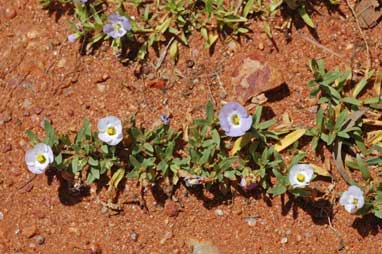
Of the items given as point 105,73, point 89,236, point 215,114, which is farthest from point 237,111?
point 89,236

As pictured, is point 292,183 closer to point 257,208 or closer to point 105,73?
point 257,208

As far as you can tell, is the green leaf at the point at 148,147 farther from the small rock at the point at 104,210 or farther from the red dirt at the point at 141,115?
the small rock at the point at 104,210

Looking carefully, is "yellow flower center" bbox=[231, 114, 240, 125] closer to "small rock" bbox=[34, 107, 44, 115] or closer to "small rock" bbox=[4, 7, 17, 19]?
"small rock" bbox=[34, 107, 44, 115]

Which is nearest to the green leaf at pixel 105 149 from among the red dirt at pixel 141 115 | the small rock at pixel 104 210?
the red dirt at pixel 141 115

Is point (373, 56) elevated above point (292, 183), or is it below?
above

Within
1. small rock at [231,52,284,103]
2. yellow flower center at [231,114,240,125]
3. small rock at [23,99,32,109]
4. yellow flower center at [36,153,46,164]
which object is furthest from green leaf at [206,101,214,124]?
small rock at [23,99,32,109]

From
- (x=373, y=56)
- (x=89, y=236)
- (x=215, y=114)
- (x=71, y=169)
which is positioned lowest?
(x=89, y=236)

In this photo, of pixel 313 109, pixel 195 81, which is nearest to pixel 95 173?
pixel 195 81
